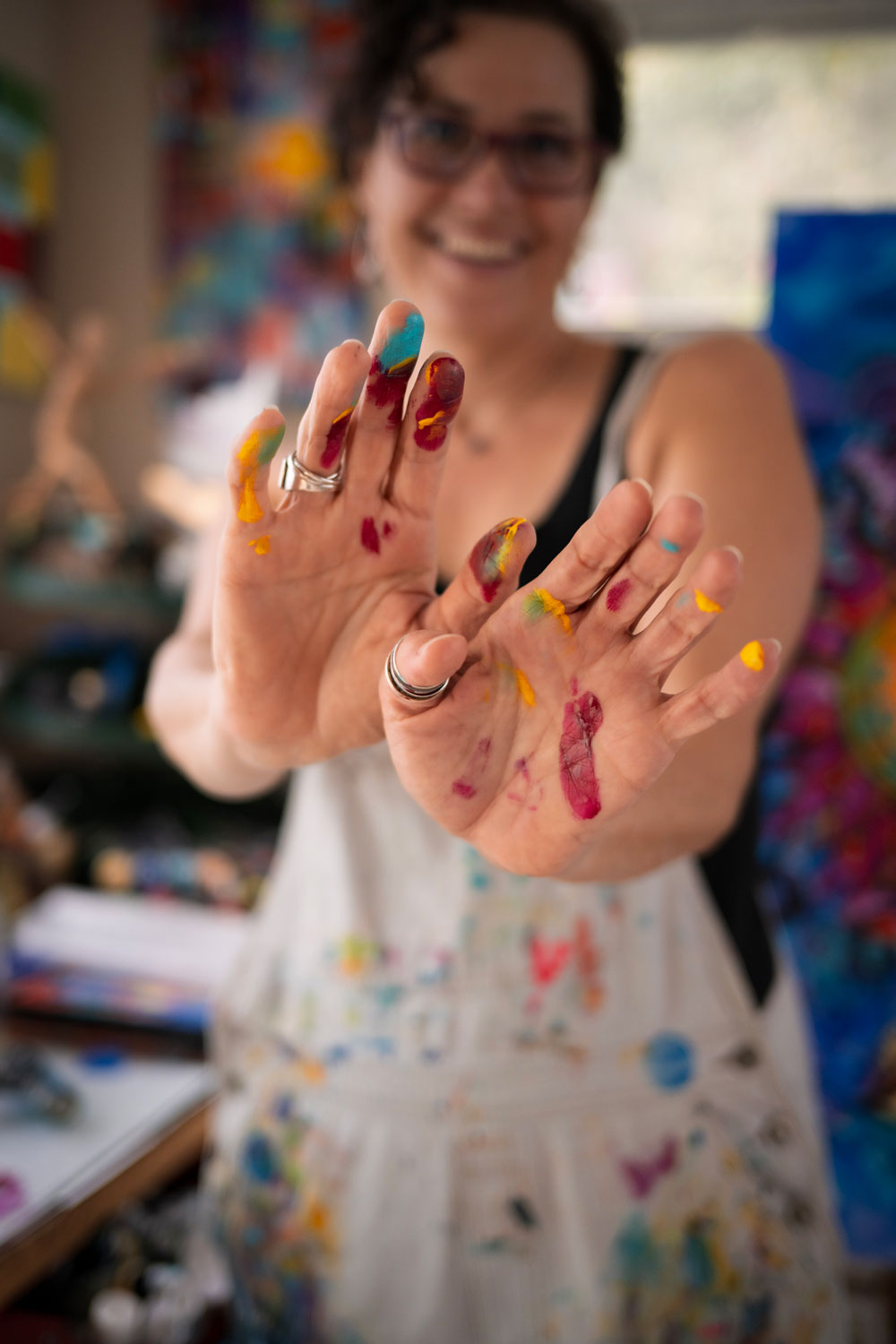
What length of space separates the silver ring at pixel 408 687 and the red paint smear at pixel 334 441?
0.09 metres

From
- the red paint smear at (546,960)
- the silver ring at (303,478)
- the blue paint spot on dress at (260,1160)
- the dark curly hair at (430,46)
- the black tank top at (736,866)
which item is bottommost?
the blue paint spot on dress at (260,1160)

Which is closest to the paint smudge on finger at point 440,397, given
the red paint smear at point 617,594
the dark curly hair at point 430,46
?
the red paint smear at point 617,594

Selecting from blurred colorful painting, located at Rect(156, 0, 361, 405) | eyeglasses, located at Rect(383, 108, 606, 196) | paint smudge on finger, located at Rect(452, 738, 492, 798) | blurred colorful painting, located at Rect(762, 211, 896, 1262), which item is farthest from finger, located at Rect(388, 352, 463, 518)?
blurred colorful painting, located at Rect(156, 0, 361, 405)

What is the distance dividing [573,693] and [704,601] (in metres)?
0.07

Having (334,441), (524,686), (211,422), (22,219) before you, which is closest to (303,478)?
(334,441)

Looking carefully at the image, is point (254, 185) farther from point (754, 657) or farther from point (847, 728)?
point (754, 657)

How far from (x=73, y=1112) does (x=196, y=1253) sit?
204 millimetres

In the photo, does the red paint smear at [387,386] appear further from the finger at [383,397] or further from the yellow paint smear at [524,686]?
the yellow paint smear at [524,686]

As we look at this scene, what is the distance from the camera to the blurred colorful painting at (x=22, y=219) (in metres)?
2.13

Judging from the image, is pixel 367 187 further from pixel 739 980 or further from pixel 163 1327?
pixel 163 1327

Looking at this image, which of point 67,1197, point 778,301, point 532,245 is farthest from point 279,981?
point 778,301

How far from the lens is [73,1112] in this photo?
1044mm

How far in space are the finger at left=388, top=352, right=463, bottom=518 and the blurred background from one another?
1.81ft

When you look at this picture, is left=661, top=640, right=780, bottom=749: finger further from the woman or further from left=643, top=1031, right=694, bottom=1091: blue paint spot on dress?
left=643, top=1031, right=694, bottom=1091: blue paint spot on dress
